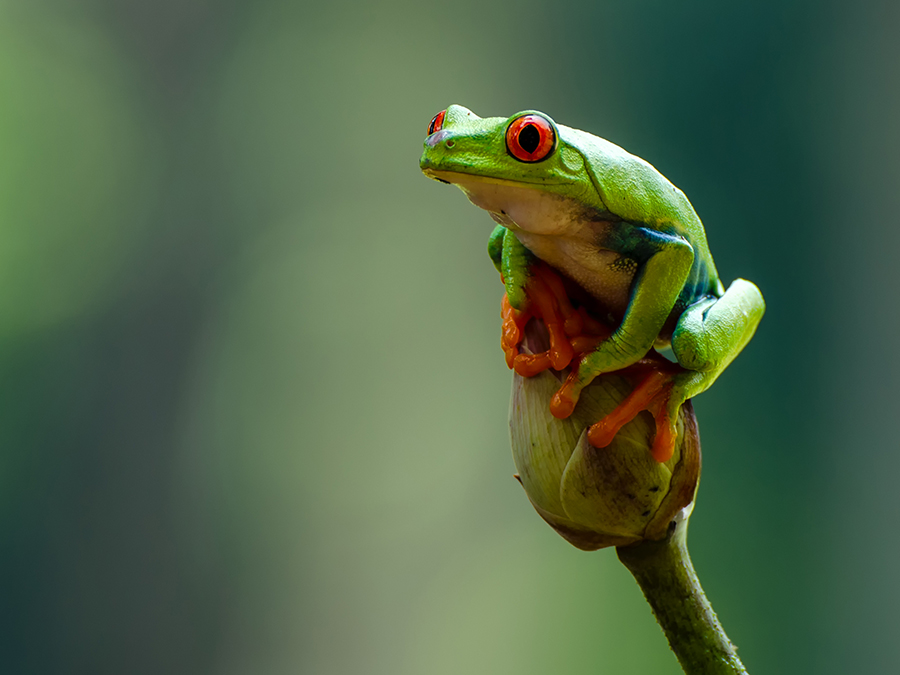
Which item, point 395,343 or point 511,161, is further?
point 395,343

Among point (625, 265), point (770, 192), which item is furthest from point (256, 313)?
point (625, 265)

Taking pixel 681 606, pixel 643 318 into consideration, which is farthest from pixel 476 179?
pixel 681 606

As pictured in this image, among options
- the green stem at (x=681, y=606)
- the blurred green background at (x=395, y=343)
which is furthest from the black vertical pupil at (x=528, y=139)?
the blurred green background at (x=395, y=343)

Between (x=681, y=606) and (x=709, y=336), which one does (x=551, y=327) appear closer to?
(x=709, y=336)

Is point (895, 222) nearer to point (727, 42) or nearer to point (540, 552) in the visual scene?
point (727, 42)

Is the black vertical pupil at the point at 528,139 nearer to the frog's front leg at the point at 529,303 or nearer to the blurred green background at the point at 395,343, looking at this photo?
the frog's front leg at the point at 529,303

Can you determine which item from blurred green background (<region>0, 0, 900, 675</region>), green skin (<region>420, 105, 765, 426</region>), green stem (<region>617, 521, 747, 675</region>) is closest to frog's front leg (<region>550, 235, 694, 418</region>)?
green skin (<region>420, 105, 765, 426</region>)
